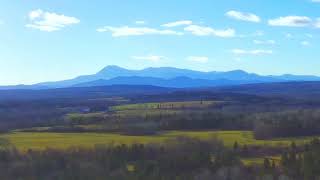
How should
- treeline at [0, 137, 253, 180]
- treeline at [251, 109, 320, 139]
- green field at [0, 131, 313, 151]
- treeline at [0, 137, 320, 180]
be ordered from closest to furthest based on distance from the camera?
1. treeline at [0, 137, 320, 180]
2. treeline at [0, 137, 253, 180]
3. green field at [0, 131, 313, 151]
4. treeline at [251, 109, 320, 139]

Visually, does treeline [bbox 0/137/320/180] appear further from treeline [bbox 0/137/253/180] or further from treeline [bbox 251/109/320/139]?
treeline [bbox 251/109/320/139]

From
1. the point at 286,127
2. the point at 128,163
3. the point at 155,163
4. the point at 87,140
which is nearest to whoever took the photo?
the point at 155,163

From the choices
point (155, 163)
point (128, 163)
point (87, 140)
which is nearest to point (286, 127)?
point (87, 140)

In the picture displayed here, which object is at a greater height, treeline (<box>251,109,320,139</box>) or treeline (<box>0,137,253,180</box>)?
treeline (<box>251,109,320,139</box>)

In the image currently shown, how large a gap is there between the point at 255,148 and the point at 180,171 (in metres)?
17.9

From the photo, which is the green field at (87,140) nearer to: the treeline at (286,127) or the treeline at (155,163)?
the treeline at (286,127)

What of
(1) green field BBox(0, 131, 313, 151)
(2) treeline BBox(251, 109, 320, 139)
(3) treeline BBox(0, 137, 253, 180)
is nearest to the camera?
(3) treeline BBox(0, 137, 253, 180)

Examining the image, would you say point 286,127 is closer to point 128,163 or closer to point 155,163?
point 128,163

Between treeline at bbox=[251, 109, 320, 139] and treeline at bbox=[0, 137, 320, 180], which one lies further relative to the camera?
treeline at bbox=[251, 109, 320, 139]

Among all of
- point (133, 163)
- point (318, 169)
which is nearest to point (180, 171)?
point (133, 163)

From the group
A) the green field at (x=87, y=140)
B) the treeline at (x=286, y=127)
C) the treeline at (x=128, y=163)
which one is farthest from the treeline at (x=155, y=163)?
the treeline at (x=286, y=127)

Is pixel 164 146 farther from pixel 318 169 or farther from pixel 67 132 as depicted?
pixel 67 132

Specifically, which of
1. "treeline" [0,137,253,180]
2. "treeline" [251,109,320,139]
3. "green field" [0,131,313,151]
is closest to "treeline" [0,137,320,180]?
"treeline" [0,137,253,180]

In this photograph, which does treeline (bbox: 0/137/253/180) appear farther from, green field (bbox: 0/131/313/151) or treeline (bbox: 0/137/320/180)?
green field (bbox: 0/131/313/151)
